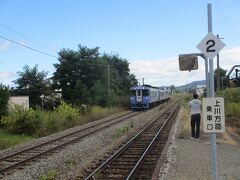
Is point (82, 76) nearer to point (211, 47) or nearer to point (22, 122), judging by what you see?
point (22, 122)

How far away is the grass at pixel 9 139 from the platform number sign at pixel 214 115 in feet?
41.2

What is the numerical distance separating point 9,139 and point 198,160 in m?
10.9

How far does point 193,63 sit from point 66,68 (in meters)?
47.0

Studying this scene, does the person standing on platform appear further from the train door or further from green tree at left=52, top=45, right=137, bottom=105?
the train door

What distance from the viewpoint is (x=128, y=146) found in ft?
56.6

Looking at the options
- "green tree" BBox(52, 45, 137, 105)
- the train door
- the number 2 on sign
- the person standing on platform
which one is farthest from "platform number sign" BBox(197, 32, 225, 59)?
the train door

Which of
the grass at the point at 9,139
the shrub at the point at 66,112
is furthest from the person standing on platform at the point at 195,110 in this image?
the shrub at the point at 66,112

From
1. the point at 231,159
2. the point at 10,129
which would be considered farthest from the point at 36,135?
the point at 231,159

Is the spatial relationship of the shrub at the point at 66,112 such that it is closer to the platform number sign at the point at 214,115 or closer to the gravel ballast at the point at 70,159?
the gravel ballast at the point at 70,159

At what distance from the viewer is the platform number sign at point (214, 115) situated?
7.61 m

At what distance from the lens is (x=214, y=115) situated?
764 cm

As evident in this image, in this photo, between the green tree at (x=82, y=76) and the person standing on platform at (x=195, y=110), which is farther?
the green tree at (x=82, y=76)

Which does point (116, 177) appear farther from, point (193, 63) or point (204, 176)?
point (193, 63)

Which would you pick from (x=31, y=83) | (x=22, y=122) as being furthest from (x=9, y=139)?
(x=31, y=83)
